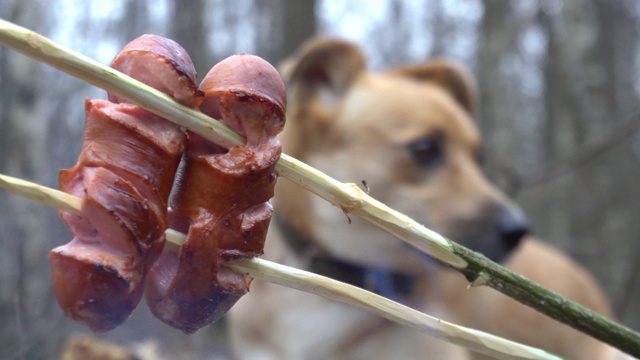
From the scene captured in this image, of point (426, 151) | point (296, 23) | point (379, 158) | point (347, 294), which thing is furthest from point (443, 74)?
point (347, 294)

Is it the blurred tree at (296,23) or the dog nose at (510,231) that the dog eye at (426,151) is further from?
the blurred tree at (296,23)

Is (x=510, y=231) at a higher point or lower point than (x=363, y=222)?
higher

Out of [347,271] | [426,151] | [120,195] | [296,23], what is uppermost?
[296,23]

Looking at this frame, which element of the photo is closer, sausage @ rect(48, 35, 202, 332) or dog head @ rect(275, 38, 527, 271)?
sausage @ rect(48, 35, 202, 332)

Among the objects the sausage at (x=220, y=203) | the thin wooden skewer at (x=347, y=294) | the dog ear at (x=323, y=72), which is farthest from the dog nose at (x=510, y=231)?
the sausage at (x=220, y=203)

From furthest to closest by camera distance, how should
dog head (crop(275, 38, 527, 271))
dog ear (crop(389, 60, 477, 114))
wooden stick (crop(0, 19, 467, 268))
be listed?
dog ear (crop(389, 60, 477, 114))
dog head (crop(275, 38, 527, 271))
wooden stick (crop(0, 19, 467, 268))

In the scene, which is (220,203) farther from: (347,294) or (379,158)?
(379,158)

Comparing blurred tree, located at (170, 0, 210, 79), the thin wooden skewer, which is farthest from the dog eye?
the thin wooden skewer

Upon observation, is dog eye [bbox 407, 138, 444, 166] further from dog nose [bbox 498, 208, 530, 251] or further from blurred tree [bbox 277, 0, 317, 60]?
blurred tree [bbox 277, 0, 317, 60]
